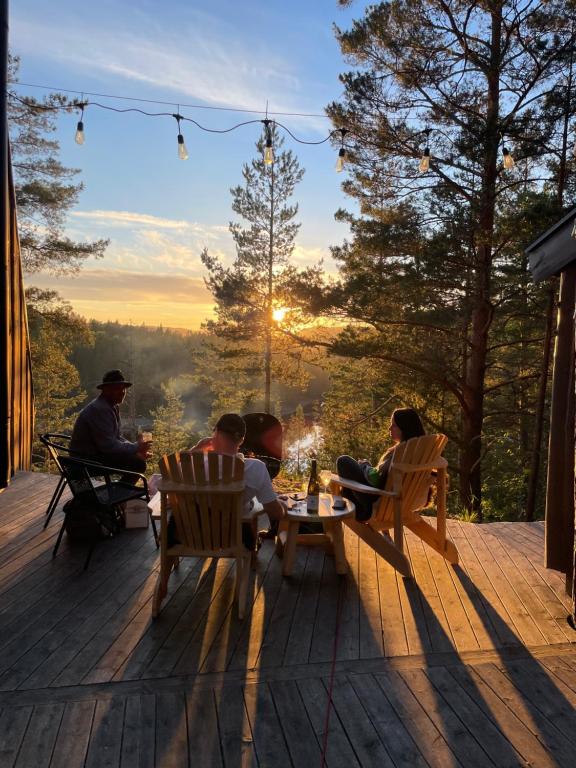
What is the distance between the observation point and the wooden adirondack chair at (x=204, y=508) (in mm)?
3066

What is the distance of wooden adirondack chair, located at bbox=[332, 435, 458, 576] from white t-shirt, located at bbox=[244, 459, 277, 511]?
0.66 meters

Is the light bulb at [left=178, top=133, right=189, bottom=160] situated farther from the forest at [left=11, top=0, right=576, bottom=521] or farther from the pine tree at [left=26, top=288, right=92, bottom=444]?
the pine tree at [left=26, top=288, right=92, bottom=444]

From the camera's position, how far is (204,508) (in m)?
3.09

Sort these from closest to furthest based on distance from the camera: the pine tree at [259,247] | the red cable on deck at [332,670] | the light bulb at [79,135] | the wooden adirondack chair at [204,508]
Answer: the red cable on deck at [332,670] < the wooden adirondack chair at [204,508] < the light bulb at [79,135] < the pine tree at [259,247]

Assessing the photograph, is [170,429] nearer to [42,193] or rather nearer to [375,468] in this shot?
[42,193]

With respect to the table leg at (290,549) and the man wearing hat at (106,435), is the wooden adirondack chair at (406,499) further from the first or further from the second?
the man wearing hat at (106,435)

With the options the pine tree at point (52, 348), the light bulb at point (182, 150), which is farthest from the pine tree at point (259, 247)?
the light bulb at point (182, 150)

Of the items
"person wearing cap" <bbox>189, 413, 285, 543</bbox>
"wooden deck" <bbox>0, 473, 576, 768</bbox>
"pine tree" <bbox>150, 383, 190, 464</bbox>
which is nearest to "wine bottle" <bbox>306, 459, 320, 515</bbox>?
"person wearing cap" <bbox>189, 413, 285, 543</bbox>

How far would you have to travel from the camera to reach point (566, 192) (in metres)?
7.60

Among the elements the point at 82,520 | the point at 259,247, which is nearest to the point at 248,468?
the point at 82,520

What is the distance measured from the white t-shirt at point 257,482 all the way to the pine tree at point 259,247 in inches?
464

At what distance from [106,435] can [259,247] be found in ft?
40.7

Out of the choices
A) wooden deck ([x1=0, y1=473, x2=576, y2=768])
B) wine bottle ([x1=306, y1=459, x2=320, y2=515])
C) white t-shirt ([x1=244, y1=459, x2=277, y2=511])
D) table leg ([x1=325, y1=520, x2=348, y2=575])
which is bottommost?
wooden deck ([x1=0, y1=473, x2=576, y2=768])

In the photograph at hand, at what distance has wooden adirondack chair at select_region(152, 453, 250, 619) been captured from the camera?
307cm
